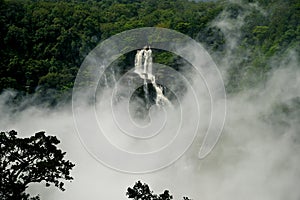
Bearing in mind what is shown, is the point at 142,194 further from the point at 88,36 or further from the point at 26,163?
the point at 88,36

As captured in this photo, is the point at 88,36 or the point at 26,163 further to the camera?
the point at 88,36

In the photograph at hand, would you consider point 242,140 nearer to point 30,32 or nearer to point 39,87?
point 39,87

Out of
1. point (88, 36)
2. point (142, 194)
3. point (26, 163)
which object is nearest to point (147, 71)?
point (88, 36)

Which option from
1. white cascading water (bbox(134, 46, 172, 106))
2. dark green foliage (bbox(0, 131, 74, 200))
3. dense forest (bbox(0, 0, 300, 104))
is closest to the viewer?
dark green foliage (bbox(0, 131, 74, 200))

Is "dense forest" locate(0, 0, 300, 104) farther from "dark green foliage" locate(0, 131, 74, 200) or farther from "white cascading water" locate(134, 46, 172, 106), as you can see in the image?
"dark green foliage" locate(0, 131, 74, 200)

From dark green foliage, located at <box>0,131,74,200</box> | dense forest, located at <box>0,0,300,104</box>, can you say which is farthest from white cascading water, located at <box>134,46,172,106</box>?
dark green foliage, located at <box>0,131,74,200</box>

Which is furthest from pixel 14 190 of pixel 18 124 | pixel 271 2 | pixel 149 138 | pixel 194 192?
pixel 271 2

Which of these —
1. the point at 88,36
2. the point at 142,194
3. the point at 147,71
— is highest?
the point at 88,36
